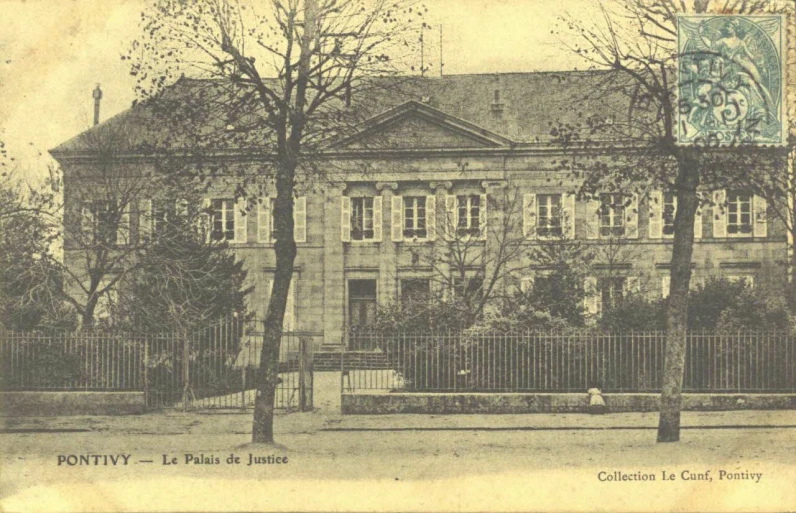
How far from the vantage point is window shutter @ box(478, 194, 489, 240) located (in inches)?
1125

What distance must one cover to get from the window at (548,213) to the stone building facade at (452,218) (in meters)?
0.05

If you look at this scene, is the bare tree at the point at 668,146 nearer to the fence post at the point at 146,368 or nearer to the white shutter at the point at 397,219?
the fence post at the point at 146,368

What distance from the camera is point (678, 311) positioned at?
12.3 meters

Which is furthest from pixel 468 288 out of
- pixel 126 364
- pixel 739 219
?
pixel 126 364

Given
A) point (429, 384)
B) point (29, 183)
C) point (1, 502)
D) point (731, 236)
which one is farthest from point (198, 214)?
point (731, 236)

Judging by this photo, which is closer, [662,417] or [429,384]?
[662,417]

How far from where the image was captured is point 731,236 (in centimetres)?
2842

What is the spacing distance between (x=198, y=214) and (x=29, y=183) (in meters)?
3.74

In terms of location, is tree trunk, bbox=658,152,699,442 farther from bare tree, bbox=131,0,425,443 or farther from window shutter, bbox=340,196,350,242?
window shutter, bbox=340,196,350,242

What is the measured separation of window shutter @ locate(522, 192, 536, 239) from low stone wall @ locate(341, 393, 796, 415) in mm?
12557

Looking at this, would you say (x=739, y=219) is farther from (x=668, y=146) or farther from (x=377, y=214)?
(x=668, y=146)

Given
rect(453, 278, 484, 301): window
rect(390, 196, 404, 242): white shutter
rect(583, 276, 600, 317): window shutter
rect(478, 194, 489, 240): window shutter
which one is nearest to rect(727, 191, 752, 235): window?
rect(583, 276, 600, 317): window shutter

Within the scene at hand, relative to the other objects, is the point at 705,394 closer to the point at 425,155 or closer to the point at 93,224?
the point at 93,224

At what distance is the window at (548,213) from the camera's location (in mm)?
27062
